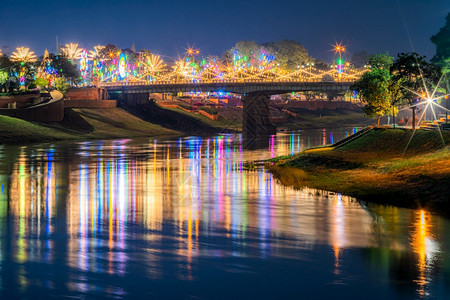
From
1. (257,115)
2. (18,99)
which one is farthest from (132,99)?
(18,99)

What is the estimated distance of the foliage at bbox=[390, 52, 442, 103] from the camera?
286ft

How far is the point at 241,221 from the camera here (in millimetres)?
30328

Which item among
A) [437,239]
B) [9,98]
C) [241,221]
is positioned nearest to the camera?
[437,239]

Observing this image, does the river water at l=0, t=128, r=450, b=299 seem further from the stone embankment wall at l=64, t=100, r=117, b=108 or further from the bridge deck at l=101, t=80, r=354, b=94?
the bridge deck at l=101, t=80, r=354, b=94

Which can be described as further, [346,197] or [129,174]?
[129,174]

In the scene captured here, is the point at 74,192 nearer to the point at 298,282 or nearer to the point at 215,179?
the point at 215,179

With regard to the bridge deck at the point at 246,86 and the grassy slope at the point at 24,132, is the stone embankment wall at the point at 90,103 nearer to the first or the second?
the bridge deck at the point at 246,86

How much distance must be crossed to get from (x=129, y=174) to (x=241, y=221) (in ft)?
79.7

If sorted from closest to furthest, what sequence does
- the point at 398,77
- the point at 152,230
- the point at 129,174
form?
the point at 152,230
the point at 129,174
the point at 398,77

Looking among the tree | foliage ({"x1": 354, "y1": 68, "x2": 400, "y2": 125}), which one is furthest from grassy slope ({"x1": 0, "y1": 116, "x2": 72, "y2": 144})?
the tree

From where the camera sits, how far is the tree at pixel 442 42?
114438 millimetres

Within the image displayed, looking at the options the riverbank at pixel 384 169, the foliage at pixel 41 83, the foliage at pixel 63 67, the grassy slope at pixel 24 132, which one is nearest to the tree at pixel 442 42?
the riverbank at pixel 384 169

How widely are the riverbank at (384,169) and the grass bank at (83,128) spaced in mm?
50497

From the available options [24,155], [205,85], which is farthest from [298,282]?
[205,85]
